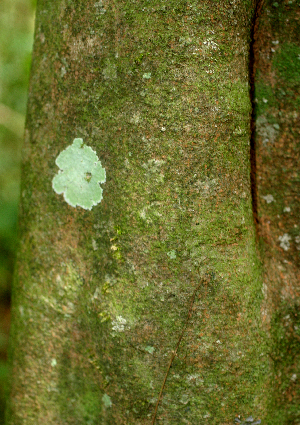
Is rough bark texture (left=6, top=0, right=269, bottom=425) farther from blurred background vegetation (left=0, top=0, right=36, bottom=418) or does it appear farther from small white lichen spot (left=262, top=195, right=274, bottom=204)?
blurred background vegetation (left=0, top=0, right=36, bottom=418)

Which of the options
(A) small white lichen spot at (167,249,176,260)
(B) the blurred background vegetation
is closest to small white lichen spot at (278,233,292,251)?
(A) small white lichen spot at (167,249,176,260)

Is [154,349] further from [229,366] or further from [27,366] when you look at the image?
[27,366]

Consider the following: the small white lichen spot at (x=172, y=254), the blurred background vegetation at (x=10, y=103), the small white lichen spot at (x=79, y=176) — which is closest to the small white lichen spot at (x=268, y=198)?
the small white lichen spot at (x=172, y=254)

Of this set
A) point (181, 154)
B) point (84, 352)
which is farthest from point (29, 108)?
point (84, 352)

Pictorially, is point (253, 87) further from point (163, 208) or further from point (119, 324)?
point (119, 324)

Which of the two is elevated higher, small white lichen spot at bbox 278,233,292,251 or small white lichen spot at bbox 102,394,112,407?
small white lichen spot at bbox 278,233,292,251

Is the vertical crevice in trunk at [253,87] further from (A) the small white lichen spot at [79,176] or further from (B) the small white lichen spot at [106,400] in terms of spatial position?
(B) the small white lichen spot at [106,400]

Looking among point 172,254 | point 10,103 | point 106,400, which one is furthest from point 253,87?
point 10,103
